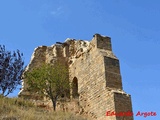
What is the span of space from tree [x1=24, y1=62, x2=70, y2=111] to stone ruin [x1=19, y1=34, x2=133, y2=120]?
3.20 feet

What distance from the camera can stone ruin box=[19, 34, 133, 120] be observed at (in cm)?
1212

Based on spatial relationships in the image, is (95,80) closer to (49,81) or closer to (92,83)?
(92,83)

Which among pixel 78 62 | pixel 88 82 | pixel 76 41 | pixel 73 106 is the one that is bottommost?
pixel 73 106

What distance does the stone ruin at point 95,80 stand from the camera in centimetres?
1212

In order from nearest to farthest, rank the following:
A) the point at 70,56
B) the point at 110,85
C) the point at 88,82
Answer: the point at 110,85
the point at 88,82
the point at 70,56

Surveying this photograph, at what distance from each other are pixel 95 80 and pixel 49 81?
2641 millimetres

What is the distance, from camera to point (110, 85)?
12.8 meters

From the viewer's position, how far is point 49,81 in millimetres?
14961

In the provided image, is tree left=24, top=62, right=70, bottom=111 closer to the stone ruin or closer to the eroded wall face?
the stone ruin

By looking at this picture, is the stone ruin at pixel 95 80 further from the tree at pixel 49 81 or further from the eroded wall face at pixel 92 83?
the tree at pixel 49 81

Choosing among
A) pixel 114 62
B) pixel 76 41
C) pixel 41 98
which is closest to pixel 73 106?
pixel 41 98

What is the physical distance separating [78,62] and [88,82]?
2168 mm

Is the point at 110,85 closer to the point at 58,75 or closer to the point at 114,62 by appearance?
the point at 114,62

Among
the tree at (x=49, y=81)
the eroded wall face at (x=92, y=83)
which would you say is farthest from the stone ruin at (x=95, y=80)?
the tree at (x=49, y=81)
